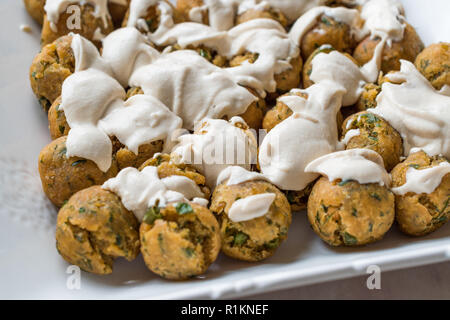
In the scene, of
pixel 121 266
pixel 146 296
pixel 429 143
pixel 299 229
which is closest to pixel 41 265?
pixel 121 266

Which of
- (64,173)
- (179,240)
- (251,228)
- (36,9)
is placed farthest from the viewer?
(36,9)

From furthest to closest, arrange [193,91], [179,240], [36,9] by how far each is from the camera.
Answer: [36,9] < [193,91] < [179,240]

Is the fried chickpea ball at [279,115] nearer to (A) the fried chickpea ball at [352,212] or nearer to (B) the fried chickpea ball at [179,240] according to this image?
(A) the fried chickpea ball at [352,212]

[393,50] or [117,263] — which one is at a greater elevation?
[393,50]

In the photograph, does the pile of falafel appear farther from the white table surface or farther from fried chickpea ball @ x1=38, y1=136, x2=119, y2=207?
the white table surface

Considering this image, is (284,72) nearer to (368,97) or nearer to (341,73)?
(341,73)

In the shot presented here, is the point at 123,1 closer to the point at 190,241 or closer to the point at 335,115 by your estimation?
the point at 335,115

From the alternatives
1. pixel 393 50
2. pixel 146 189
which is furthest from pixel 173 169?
pixel 393 50
